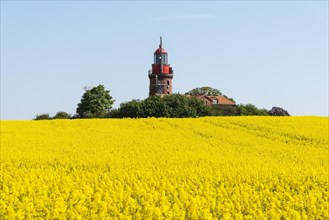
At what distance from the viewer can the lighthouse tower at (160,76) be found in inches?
3472

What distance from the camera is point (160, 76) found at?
87.9 m

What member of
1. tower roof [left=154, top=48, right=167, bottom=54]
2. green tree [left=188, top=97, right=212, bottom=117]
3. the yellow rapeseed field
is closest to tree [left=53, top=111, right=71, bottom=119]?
green tree [left=188, top=97, right=212, bottom=117]

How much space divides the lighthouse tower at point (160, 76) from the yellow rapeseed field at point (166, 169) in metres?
51.2

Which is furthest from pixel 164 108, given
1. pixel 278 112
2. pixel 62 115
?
pixel 62 115

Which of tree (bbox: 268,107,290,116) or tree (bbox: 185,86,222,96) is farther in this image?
tree (bbox: 185,86,222,96)

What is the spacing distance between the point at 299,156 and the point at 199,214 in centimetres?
1289

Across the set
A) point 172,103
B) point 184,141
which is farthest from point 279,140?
point 172,103

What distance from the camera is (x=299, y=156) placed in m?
23.6

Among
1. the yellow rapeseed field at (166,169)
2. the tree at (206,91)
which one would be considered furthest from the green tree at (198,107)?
the tree at (206,91)

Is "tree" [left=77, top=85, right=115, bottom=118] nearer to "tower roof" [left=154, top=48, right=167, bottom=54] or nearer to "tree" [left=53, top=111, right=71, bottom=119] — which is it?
"tower roof" [left=154, top=48, right=167, bottom=54]

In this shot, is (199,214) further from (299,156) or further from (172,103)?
(172,103)

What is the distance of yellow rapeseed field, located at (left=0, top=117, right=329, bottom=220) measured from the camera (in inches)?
474

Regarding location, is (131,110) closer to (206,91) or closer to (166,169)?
(166,169)

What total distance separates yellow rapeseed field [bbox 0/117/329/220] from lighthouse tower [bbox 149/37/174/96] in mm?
51190
